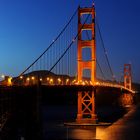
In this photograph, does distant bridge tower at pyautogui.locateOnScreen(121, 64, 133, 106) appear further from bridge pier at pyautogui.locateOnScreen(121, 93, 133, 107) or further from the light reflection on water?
the light reflection on water

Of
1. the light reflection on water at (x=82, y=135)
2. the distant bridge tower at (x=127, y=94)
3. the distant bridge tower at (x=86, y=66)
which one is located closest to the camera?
the light reflection on water at (x=82, y=135)

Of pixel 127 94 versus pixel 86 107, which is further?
pixel 127 94

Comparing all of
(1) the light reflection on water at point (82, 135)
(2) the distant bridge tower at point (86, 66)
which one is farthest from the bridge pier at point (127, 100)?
(1) the light reflection on water at point (82, 135)

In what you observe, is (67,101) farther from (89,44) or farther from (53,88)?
(53,88)

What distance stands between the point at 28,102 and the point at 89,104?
684 inches

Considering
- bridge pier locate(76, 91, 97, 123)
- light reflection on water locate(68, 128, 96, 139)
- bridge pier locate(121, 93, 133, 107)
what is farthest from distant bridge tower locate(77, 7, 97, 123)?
bridge pier locate(121, 93, 133, 107)

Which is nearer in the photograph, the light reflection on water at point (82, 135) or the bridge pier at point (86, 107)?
the light reflection on water at point (82, 135)

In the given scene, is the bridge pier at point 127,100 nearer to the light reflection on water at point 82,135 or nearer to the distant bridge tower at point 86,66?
the distant bridge tower at point 86,66

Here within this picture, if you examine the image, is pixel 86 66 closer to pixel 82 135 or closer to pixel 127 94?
pixel 82 135

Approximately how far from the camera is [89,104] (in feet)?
165

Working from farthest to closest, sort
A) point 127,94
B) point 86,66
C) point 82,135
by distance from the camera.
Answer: point 127,94 → point 86,66 → point 82,135

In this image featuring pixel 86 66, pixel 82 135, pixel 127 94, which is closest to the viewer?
pixel 82 135

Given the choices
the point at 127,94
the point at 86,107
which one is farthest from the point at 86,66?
the point at 127,94

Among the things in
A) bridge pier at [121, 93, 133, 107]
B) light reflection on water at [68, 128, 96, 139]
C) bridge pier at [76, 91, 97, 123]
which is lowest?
light reflection on water at [68, 128, 96, 139]
